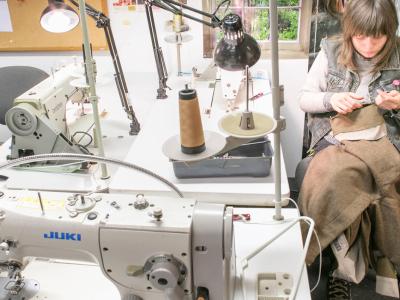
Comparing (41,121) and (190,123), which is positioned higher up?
(190,123)

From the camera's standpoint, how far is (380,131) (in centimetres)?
184

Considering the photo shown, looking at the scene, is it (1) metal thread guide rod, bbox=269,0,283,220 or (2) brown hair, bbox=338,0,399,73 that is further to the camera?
(2) brown hair, bbox=338,0,399,73

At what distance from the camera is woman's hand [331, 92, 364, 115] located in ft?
5.87

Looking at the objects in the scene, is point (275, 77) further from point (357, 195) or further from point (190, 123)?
point (357, 195)

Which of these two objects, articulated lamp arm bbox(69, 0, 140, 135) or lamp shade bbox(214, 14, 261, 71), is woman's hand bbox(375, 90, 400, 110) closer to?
lamp shade bbox(214, 14, 261, 71)

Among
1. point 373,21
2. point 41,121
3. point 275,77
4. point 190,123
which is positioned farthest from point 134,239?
point 373,21

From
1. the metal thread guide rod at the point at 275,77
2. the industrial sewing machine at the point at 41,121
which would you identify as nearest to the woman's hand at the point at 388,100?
the metal thread guide rod at the point at 275,77

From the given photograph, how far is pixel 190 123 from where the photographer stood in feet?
3.19

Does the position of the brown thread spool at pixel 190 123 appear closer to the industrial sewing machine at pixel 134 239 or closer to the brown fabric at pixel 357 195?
the industrial sewing machine at pixel 134 239

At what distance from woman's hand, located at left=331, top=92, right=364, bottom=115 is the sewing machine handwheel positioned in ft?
3.70

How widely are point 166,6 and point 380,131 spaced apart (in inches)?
37.0

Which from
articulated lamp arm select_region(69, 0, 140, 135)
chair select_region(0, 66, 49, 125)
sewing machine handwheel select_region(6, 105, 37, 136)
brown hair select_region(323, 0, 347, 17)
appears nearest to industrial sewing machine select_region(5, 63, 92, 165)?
sewing machine handwheel select_region(6, 105, 37, 136)

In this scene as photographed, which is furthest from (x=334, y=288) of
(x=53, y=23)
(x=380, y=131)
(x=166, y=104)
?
(x=53, y=23)

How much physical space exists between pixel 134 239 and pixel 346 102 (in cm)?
113
